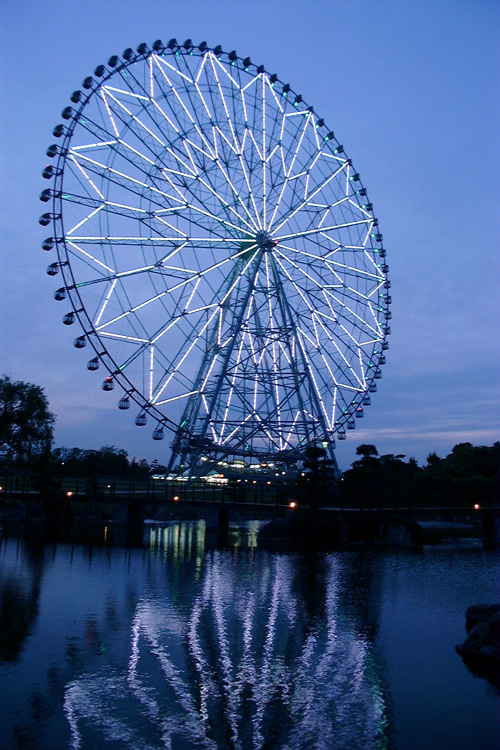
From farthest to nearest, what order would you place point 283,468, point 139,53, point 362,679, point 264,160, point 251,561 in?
point 283,468 < point 264,160 < point 139,53 < point 251,561 < point 362,679

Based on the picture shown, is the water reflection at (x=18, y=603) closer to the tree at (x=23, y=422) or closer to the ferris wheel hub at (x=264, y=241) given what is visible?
the ferris wheel hub at (x=264, y=241)

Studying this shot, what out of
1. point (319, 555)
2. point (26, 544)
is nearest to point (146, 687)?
point (319, 555)

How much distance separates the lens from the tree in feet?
170

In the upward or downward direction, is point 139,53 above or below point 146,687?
above

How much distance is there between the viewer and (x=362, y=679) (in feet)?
41.0

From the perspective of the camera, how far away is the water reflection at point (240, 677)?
9.91 metres

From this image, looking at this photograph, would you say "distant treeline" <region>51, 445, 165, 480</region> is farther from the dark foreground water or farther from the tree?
the dark foreground water

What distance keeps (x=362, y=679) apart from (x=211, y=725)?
11.2 ft

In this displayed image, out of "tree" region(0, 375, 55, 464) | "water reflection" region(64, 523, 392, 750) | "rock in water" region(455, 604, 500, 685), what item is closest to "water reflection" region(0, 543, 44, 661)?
"water reflection" region(64, 523, 392, 750)

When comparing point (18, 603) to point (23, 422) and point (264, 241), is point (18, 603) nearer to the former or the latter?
point (264, 241)

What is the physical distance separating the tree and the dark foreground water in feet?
94.0

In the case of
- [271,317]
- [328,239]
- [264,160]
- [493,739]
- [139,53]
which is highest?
[139,53]

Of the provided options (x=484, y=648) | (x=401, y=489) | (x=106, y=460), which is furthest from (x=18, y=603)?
(x=106, y=460)

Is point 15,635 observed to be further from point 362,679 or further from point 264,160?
point 264,160
